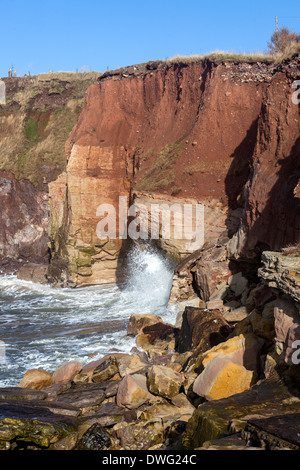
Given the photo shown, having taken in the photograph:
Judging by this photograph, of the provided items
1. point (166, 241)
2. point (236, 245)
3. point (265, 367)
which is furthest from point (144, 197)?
point (265, 367)

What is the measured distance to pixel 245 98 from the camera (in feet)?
64.3

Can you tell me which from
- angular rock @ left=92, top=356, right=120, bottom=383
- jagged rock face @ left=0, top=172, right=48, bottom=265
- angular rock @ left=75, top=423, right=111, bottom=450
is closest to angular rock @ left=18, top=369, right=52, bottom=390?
angular rock @ left=92, top=356, right=120, bottom=383

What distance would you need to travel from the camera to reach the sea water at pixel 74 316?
44.1ft

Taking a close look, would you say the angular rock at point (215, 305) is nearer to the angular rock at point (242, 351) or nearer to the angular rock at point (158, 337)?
the angular rock at point (158, 337)

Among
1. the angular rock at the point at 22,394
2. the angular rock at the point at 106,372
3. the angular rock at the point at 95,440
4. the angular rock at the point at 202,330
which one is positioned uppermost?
the angular rock at the point at 202,330

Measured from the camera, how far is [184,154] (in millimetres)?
20234

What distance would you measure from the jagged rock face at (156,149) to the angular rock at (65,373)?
22.7ft

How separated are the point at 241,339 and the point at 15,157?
29.1m

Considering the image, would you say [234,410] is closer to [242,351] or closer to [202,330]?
[242,351]

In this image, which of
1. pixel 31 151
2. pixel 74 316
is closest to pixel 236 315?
pixel 74 316

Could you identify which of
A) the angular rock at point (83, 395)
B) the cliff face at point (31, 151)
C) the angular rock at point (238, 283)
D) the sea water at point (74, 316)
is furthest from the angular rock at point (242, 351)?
the cliff face at point (31, 151)

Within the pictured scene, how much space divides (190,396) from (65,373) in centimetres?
414

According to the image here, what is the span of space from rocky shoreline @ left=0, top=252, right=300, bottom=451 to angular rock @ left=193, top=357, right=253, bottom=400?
0.7 inches
